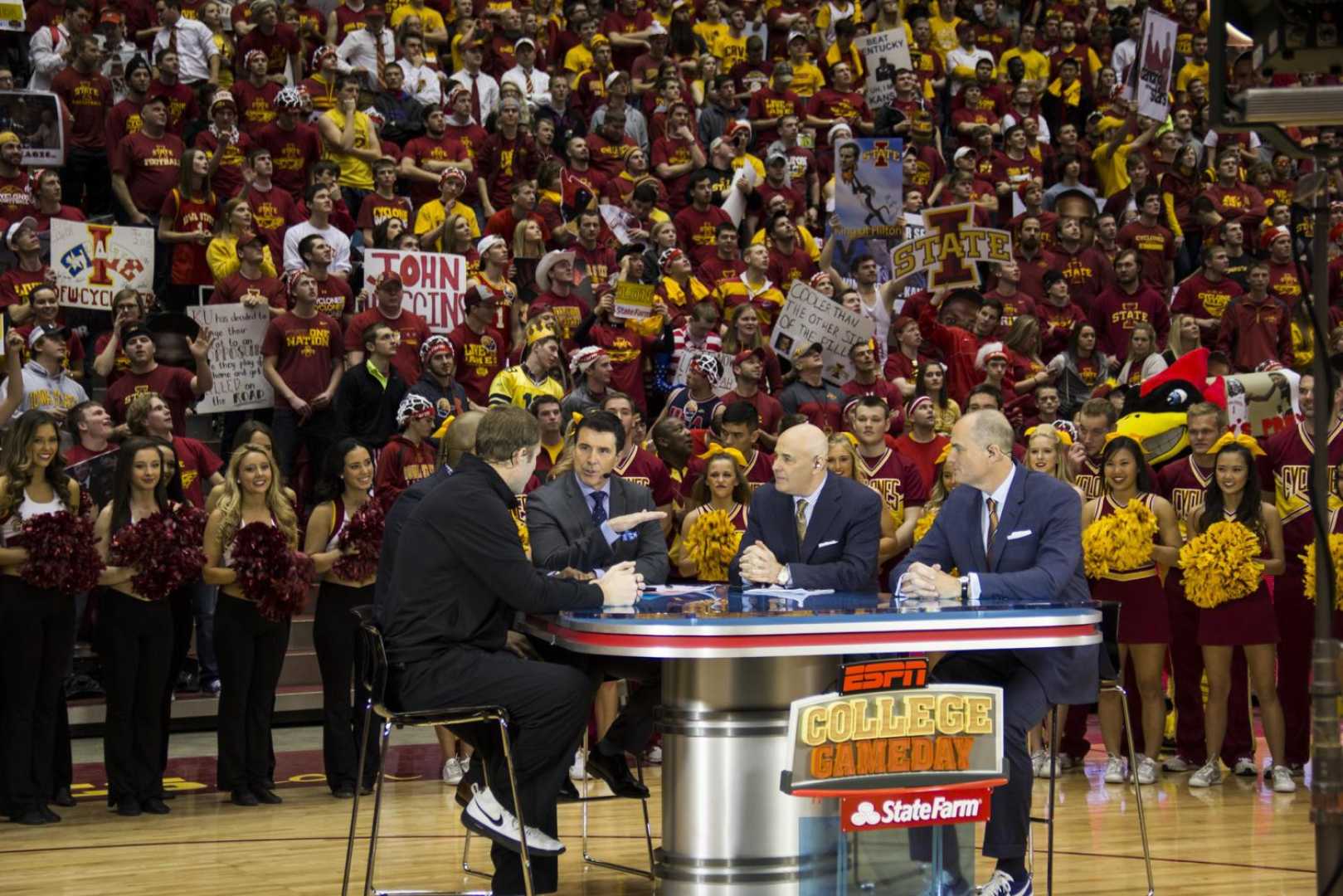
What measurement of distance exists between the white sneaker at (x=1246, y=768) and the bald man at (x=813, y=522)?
3505 millimetres

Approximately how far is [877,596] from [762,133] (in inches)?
480

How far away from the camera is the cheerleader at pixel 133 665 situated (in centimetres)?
852

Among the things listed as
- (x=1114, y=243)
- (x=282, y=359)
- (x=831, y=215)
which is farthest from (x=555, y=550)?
(x=1114, y=243)

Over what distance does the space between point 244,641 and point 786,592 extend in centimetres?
338

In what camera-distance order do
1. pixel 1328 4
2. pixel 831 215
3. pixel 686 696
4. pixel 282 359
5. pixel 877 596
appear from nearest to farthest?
pixel 1328 4 → pixel 686 696 → pixel 877 596 → pixel 282 359 → pixel 831 215

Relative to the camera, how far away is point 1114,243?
1692 cm

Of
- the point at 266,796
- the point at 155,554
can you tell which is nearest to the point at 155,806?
the point at 266,796

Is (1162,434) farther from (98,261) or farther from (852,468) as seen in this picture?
(98,261)

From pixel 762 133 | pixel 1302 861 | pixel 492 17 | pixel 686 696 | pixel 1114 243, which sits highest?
pixel 492 17

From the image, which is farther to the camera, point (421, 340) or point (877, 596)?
point (421, 340)

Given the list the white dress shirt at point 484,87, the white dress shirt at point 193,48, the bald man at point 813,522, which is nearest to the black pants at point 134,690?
the bald man at point 813,522

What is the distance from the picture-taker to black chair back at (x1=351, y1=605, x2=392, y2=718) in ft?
20.2

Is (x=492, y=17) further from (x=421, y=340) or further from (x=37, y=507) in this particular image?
(x=37, y=507)

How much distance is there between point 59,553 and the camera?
8250mm
